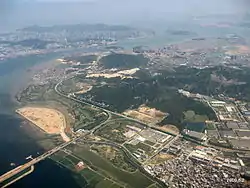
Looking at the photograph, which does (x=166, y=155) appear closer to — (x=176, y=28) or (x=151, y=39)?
(x=151, y=39)

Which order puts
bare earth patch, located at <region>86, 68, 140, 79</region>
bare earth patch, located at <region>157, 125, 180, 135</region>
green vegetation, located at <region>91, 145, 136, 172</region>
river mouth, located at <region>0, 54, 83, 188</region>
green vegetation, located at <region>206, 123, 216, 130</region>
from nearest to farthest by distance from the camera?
river mouth, located at <region>0, 54, 83, 188</region>, green vegetation, located at <region>91, 145, 136, 172</region>, bare earth patch, located at <region>157, 125, 180, 135</region>, green vegetation, located at <region>206, 123, 216, 130</region>, bare earth patch, located at <region>86, 68, 140, 79</region>

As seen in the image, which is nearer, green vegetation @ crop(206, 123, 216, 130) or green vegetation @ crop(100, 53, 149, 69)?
green vegetation @ crop(206, 123, 216, 130)

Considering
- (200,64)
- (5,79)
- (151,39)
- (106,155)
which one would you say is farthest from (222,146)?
(151,39)

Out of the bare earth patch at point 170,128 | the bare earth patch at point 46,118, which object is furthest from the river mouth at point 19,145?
the bare earth patch at point 170,128

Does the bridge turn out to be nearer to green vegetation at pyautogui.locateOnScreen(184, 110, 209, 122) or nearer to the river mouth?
the river mouth

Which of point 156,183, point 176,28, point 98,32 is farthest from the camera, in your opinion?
point 176,28

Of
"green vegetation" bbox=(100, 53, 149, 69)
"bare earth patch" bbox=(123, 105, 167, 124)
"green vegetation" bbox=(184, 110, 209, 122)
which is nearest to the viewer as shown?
"green vegetation" bbox=(184, 110, 209, 122)

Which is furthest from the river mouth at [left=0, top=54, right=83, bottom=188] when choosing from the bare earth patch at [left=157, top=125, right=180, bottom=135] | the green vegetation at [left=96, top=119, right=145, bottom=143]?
the bare earth patch at [left=157, top=125, right=180, bottom=135]
